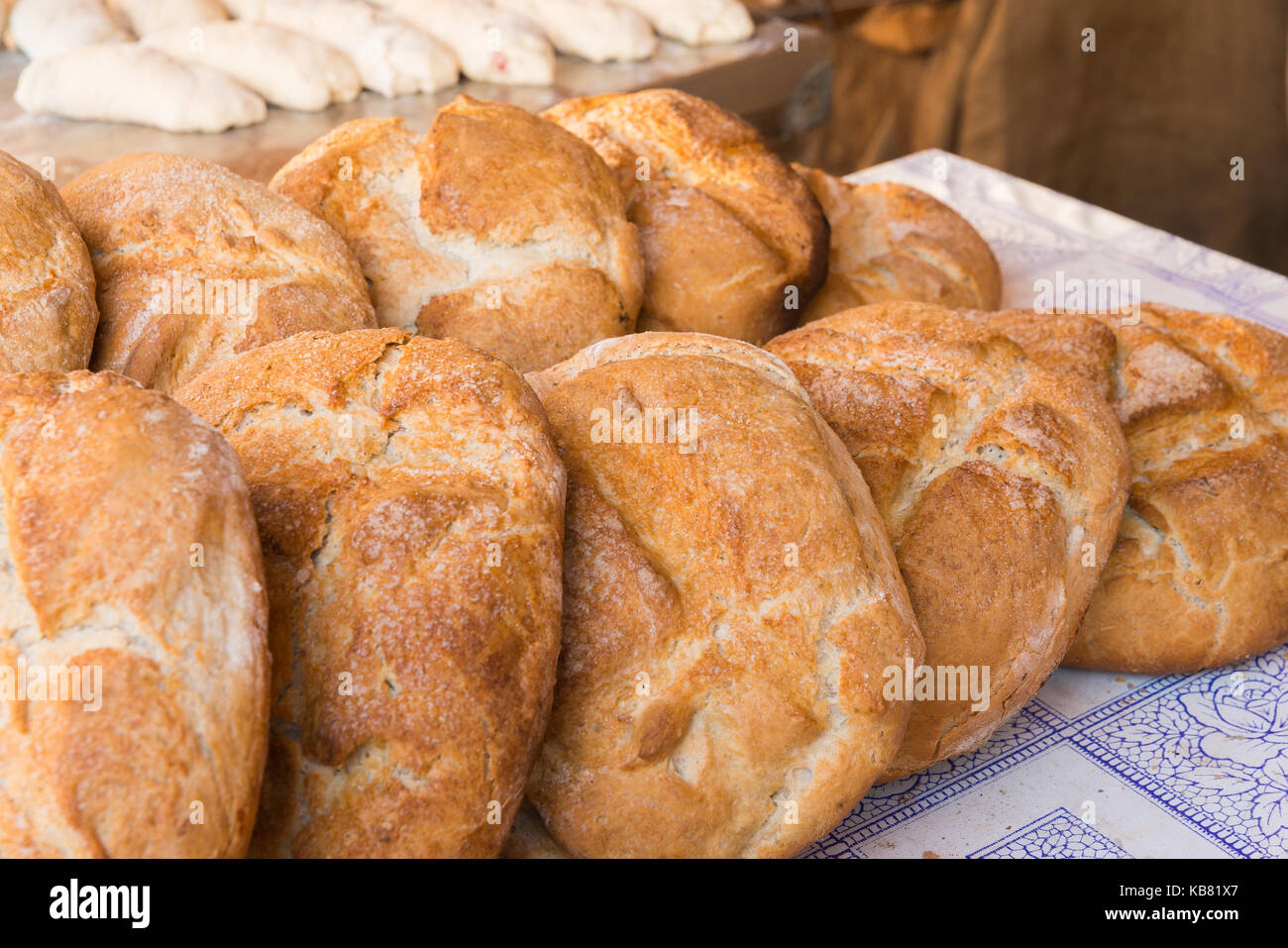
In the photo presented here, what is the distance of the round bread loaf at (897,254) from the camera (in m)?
3.38

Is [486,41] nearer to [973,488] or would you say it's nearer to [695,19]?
[695,19]

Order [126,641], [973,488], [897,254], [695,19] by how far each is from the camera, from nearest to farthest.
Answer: [126,641] < [973,488] < [897,254] < [695,19]

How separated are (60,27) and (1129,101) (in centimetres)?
555

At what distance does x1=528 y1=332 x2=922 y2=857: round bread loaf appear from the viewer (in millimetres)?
1820

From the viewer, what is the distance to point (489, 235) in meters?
2.63

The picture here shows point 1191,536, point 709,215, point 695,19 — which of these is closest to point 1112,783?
point 1191,536

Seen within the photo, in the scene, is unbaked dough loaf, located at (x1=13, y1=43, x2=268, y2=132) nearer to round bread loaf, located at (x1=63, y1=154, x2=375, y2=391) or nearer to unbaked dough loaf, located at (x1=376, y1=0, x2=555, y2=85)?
unbaked dough loaf, located at (x1=376, y1=0, x2=555, y2=85)

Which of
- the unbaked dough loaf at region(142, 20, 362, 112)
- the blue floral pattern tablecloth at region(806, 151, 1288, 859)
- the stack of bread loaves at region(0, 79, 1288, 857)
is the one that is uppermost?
the stack of bread loaves at region(0, 79, 1288, 857)

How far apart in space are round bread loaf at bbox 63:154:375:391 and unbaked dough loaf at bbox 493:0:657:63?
10.6 feet

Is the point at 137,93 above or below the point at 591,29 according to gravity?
below

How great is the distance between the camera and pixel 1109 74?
6.88m

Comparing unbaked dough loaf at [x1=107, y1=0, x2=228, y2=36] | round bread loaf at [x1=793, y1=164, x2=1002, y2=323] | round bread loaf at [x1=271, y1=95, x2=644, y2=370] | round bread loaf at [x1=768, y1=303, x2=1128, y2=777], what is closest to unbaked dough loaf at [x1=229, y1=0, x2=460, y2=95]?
unbaked dough loaf at [x1=107, y1=0, x2=228, y2=36]

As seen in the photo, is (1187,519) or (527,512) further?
(1187,519)

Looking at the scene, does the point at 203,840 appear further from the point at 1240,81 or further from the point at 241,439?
the point at 1240,81
